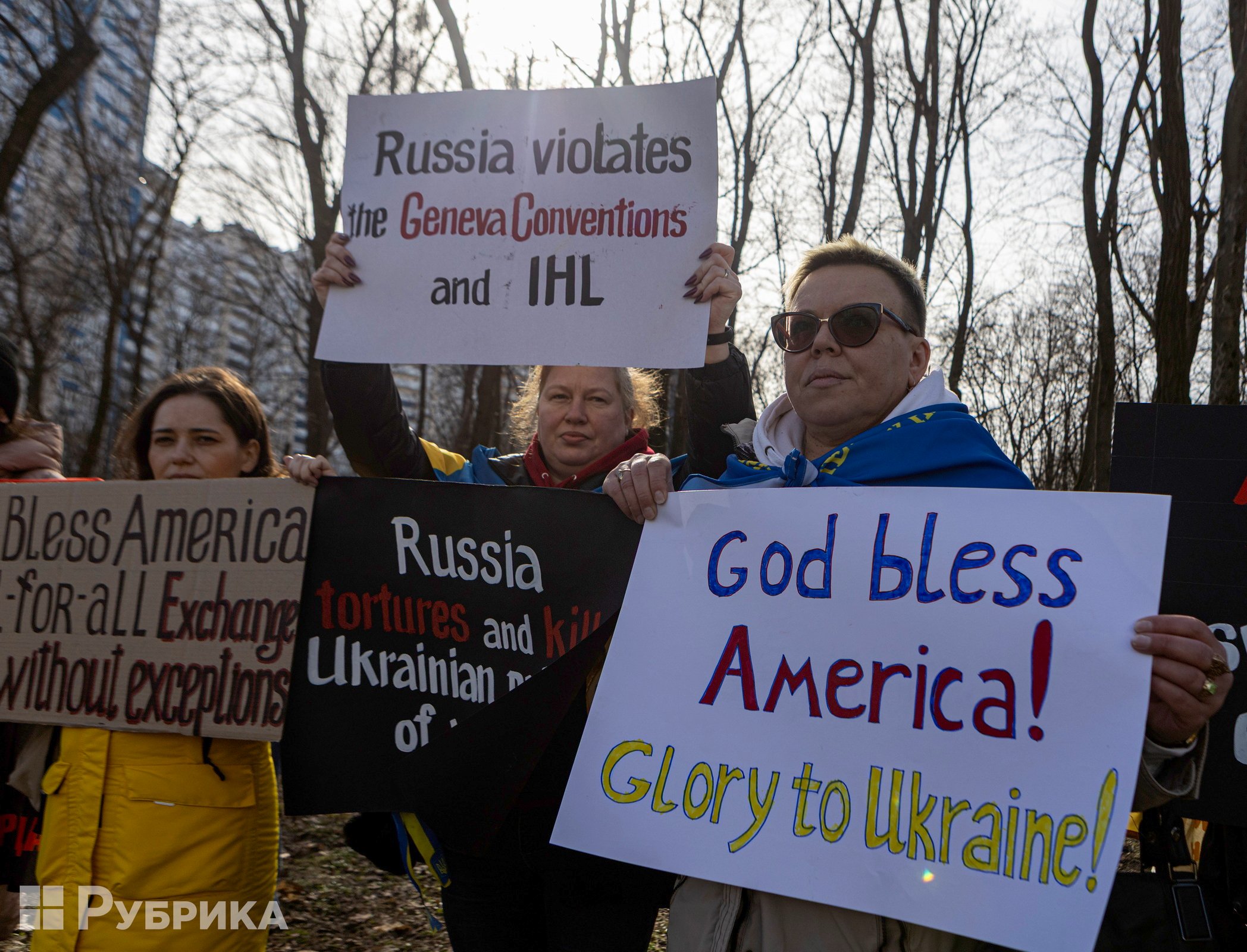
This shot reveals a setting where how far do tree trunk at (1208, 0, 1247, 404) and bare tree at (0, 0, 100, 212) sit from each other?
9090mm

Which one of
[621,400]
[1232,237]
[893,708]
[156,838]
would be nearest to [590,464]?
[621,400]

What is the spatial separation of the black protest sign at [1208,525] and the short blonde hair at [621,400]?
1184 millimetres

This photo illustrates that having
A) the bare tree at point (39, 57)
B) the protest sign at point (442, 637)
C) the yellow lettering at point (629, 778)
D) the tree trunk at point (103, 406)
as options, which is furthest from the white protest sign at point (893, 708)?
the tree trunk at point (103, 406)

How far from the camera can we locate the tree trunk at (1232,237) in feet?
20.0

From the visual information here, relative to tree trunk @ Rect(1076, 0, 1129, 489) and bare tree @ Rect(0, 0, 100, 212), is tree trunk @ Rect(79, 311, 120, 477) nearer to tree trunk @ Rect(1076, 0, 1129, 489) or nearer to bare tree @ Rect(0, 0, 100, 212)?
bare tree @ Rect(0, 0, 100, 212)

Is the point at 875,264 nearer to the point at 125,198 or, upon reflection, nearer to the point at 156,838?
the point at 156,838

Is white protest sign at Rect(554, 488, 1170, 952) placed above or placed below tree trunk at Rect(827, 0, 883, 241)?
below

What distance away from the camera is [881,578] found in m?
1.67

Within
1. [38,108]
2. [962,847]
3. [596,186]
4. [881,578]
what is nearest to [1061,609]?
[881,578]

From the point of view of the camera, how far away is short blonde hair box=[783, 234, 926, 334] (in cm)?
195

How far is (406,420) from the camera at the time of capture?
8.43 feet

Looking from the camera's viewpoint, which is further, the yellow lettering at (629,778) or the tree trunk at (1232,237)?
the tree trunk at (1232,237)

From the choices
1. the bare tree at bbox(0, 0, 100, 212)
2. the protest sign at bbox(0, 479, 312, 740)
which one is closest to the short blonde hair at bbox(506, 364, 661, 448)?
the protest sign at bbox(0, 479, 312, 740)

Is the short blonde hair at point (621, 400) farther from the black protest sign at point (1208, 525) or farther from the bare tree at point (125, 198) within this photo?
the bare tree at point (125, 198)
